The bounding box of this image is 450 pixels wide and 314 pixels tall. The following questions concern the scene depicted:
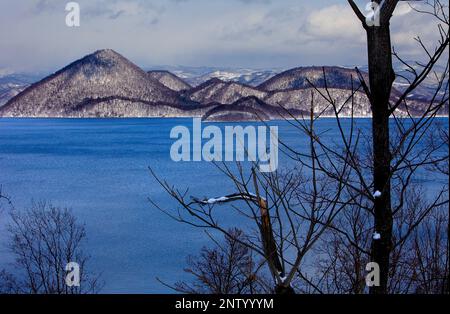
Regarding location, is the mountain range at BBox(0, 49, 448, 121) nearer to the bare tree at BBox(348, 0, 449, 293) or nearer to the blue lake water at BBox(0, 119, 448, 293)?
the blue lake water at BBox(0, 119, 448, 293)

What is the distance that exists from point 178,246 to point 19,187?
16890 mm

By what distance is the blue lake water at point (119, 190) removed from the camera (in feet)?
63.1

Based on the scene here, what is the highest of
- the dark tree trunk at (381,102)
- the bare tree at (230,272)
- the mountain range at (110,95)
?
the mountain range at (110,95)

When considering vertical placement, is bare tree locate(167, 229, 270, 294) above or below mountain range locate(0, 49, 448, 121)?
below

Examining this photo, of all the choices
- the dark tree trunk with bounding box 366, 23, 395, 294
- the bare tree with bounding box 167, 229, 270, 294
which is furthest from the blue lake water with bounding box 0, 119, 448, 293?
the bare tree with bounding box 167, 229, 270, 294

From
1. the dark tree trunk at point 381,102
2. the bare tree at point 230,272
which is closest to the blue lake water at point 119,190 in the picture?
the dark tree trunk at point 381,102

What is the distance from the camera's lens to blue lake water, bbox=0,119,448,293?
757 inches

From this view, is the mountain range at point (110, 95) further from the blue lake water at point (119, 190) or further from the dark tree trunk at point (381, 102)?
the dark tree trunk at point (381, 102)

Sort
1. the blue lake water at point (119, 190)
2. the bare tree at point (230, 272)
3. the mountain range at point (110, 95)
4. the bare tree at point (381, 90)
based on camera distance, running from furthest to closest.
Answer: the mountain range at point (110, 95) < the blue lake water at point (119, 190) < the bare tree at point (230, 272) < the bare tree at point (381, 90)

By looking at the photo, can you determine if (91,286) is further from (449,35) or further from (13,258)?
(449,35)

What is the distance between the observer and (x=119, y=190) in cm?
3195

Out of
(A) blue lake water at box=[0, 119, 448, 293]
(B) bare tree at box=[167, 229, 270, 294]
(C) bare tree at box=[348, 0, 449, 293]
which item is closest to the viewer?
(C) bare tree at box=[348, 0, 449, 293]
